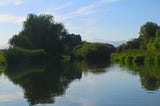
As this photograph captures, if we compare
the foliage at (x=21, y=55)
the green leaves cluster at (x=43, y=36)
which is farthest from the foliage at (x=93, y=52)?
the foliage at (x=21, y=55)

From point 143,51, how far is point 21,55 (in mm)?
19355

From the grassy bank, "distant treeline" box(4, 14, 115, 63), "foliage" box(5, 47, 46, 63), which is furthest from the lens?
"distant treeline" box(4, 14, 115, 63)

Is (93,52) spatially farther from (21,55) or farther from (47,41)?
(21,55)

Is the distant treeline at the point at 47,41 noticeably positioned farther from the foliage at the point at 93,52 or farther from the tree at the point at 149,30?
the tree at the point at 149,30

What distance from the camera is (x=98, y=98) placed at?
20719mm

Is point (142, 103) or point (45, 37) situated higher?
point (45, 37)

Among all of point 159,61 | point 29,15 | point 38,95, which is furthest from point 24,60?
point 38,95

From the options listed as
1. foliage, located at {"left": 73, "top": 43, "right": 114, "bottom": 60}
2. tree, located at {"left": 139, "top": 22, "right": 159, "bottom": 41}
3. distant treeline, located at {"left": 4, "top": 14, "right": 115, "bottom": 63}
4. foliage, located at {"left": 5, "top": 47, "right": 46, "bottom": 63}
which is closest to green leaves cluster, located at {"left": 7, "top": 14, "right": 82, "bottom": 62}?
distant treeline, located at {"left": 4, "top": 14, "right": 115, "bottom": 63}

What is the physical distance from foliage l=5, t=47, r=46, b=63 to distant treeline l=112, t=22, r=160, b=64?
Answer: 1359cm

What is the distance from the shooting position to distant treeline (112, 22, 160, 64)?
191 feet

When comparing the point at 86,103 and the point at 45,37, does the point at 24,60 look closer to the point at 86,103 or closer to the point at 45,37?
the point at 45,37

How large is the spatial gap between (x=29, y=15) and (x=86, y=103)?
6665cm

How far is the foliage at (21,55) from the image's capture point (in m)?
63.1

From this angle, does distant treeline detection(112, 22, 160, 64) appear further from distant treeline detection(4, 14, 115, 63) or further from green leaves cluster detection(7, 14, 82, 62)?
green leaves cluster detection(7, 14, 82, 62)
